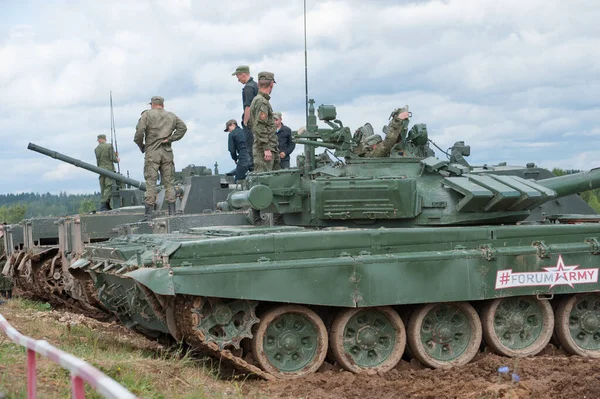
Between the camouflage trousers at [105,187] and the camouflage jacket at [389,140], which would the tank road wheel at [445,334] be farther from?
the camouflage trousers at [105,187]

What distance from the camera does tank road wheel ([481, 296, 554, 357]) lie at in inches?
422

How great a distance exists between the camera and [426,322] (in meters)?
10.6

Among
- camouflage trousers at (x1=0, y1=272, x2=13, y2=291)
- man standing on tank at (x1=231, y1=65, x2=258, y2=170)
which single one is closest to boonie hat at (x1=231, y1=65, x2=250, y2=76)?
man standing on tank at (x1=231, y1=65, x2=258, y2=170)

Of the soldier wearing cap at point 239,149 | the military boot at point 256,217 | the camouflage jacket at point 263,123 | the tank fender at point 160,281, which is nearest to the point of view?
the tank fender at point 160,281

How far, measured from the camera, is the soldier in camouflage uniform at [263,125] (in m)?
13.4

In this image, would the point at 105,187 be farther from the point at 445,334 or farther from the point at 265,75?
the point at 445,334

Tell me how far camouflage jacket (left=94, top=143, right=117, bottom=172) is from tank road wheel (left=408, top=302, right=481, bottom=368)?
16.4 m

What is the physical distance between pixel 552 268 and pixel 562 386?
2282mm

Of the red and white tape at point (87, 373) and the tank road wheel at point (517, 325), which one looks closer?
the red and white tape at point (87, 373)

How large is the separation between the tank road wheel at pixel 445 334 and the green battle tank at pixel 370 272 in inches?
0.6

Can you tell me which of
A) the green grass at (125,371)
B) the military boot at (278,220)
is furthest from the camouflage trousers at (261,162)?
the green grass at (125,371)

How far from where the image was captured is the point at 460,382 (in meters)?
9.23

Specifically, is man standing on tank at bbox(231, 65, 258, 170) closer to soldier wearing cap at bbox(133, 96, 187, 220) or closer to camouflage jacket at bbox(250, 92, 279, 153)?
soldier wearing cap at bbox(133, 96, 187, 220)

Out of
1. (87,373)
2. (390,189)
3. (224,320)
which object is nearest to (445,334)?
(390,189)
